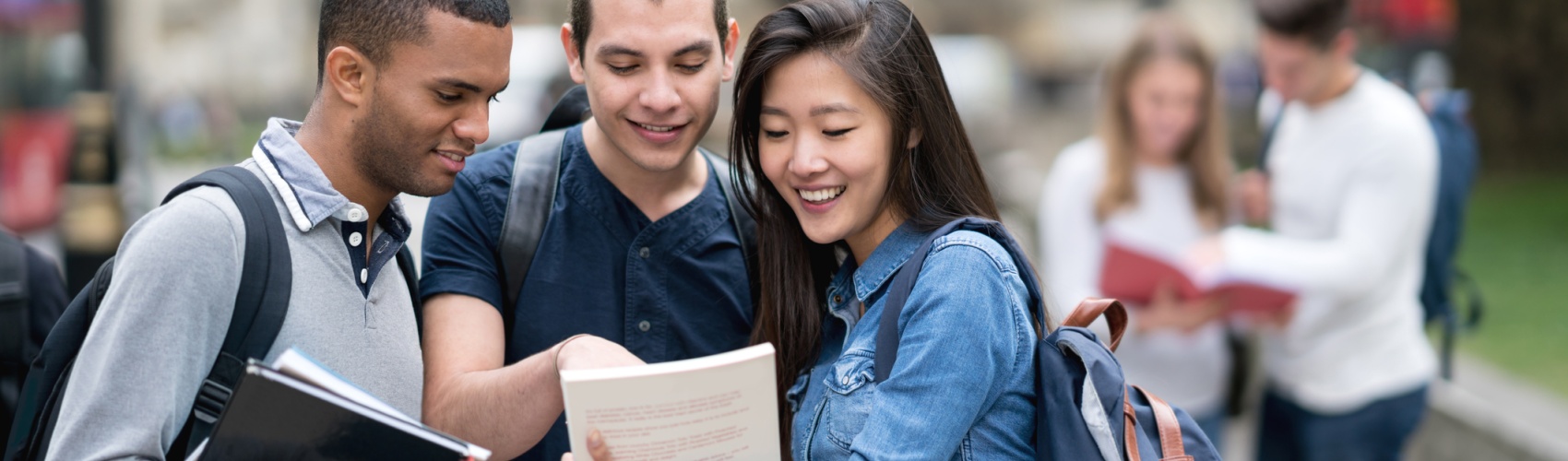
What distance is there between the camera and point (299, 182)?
6.79 feet

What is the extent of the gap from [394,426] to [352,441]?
2.4 inches

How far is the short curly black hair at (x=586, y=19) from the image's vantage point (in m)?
2.69

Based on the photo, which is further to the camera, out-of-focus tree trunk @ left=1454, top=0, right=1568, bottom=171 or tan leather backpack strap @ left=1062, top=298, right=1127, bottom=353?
out-of-focus tree trunk @ left=1454, top=0, right=1568, bottom=171

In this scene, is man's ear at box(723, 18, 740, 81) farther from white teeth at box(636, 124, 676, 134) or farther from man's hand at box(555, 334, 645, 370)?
man's hand at box(555, 334, 645, 370)

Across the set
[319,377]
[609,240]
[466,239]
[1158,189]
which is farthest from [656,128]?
[1158,189]

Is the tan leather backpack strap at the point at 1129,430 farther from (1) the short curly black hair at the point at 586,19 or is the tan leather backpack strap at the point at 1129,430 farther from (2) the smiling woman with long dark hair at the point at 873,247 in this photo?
(1) the short curly black hair at the point at 586,19

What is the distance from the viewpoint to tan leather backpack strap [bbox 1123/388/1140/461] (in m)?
2.07

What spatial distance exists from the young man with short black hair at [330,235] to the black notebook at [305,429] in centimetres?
13

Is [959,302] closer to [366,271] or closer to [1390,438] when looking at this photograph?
[366,271]

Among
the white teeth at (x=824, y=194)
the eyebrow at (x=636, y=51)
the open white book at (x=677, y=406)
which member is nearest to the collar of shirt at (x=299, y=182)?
the open white book at (x=677, y=406)

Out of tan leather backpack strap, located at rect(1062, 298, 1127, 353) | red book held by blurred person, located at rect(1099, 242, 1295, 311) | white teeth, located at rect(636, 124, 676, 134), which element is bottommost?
red book held by blurred person, located at rect(1099, 242, 1295, 311)

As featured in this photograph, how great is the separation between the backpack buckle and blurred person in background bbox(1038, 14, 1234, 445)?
3248mm

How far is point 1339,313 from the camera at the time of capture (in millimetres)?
4359

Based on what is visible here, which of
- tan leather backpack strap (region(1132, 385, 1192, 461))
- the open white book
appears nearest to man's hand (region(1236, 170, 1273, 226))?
tan leather backpack strap (region(1132, 385, 1192, 461))
